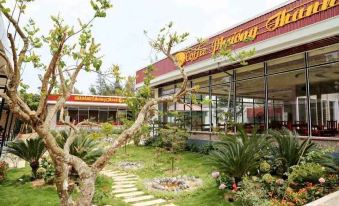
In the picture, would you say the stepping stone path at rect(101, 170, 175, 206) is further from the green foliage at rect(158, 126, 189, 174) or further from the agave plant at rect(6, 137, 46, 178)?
the green foliage at rect(158, 126, 189, 174)

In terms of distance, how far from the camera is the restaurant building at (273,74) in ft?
31.4

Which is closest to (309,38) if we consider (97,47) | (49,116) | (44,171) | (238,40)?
(238,40)

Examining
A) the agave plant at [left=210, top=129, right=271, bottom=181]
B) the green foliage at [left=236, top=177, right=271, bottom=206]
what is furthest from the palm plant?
the green foliage at [left=236, top=177, right=271, bottom=206]

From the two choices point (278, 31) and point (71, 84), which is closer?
point (71, 84)

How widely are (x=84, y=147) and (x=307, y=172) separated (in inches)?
231

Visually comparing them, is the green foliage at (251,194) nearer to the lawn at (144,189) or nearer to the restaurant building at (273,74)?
the lawn at (144,189)

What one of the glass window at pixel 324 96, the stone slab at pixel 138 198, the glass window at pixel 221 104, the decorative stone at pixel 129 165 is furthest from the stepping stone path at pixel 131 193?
the glass window at pixel 324 96

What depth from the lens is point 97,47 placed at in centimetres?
494

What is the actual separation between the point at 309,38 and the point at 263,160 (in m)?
4.24

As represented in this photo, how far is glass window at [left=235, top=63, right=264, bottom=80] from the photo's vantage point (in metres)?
12.6

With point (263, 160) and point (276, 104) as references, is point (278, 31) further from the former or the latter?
point (276, 104)

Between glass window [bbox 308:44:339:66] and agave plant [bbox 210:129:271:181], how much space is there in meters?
4.23

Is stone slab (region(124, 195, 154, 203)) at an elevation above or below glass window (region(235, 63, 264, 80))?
below

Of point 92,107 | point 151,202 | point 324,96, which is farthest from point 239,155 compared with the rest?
point 92,107
